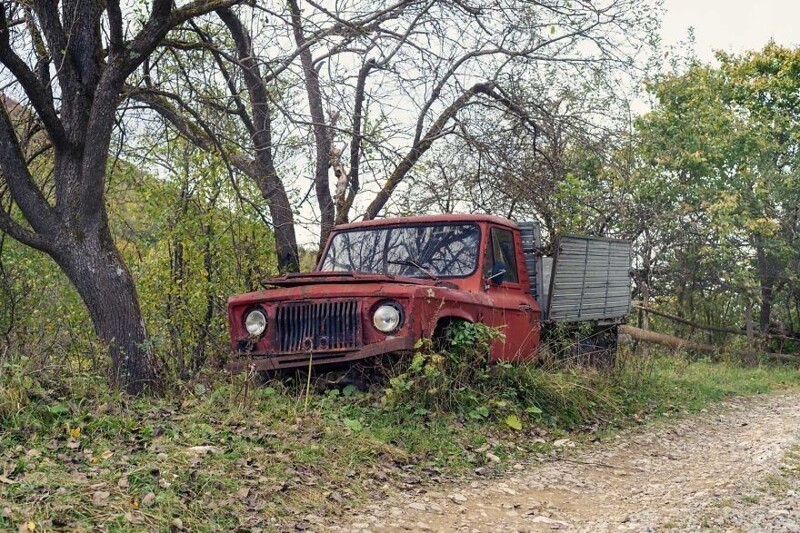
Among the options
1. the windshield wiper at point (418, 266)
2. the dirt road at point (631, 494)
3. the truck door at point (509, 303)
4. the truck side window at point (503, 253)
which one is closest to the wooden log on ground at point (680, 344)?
the truck door at point (509, 303)

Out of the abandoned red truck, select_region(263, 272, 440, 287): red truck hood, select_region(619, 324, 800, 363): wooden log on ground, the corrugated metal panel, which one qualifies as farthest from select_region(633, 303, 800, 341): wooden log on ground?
select_region(263, 272, 440, 287): red truck hood

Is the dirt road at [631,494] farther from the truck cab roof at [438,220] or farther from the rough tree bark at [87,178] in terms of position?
the rough tree bark at [87,178]

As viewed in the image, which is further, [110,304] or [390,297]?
[110,304]

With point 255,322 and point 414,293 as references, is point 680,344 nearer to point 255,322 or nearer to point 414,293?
point 414,293

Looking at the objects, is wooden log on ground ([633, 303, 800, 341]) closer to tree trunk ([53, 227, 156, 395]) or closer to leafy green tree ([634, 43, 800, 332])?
leafy green tree ([634, 43, 800, 332])

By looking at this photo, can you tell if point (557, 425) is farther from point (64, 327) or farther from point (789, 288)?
point (789, 288)

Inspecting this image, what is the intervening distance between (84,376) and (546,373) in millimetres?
4451

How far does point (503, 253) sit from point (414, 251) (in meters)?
1.03

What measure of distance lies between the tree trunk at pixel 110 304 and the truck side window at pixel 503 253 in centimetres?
345

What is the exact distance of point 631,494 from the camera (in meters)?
6.46

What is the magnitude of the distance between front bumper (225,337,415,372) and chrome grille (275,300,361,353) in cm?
6

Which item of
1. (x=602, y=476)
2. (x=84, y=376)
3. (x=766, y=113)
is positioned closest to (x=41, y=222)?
(x=84, y=376)

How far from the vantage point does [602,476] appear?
23.1 feet

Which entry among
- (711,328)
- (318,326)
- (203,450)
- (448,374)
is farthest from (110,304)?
(711,328)
